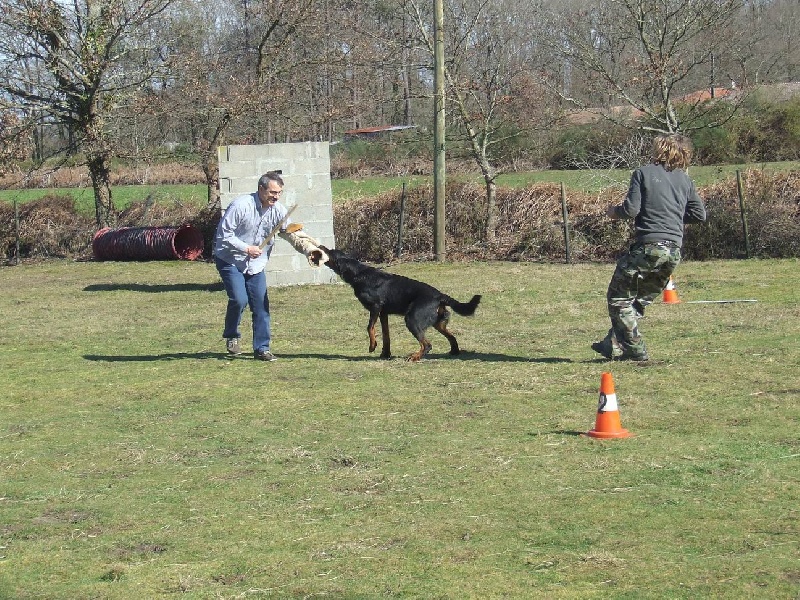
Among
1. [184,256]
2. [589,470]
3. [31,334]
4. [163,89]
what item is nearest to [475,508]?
[589,470]

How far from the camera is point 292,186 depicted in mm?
18156

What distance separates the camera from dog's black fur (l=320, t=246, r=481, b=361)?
33.5 feet

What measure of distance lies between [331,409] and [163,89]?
1923 cm

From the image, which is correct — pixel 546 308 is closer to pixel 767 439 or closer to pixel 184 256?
pixel 767 439

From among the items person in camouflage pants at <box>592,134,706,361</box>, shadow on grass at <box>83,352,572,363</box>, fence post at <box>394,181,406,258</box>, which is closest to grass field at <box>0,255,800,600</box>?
shadow on grass at <box>83,352,572,363</box>

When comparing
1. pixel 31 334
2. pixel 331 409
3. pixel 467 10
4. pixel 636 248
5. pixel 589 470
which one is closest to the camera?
pixel 589 470

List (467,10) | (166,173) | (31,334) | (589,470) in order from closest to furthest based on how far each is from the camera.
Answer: (589,470)
(31,334)
(467,10)
(166,173)

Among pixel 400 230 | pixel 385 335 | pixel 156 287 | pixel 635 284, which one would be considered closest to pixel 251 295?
pixel 385 335

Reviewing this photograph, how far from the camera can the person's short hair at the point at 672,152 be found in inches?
357

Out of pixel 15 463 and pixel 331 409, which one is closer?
pixel 15 463

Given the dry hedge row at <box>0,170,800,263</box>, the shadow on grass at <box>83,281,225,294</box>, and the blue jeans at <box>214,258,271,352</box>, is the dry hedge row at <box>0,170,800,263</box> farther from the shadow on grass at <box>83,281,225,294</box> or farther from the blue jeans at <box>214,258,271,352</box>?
the blue jeans at <box>214,258,271,352</box>

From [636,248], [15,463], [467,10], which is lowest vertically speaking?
[15,463]

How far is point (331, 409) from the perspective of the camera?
836 cm

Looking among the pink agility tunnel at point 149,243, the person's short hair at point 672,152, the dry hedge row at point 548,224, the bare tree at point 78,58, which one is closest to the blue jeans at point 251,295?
the person's short hair at point 672,152
